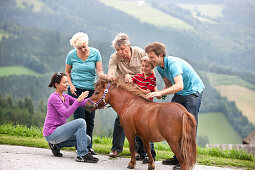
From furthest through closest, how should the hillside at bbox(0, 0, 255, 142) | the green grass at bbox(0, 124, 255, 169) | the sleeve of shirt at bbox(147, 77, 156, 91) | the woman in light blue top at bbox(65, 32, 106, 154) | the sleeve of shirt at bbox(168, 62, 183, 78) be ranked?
A: the hillside at bbox(0, 0, 255, 142) < the green grass at bbox(0, 124, 255, 169) < the woman in light blue top at bbox(65, 32, 106, 154) < the sleeve of shirt at bbox(147, 77, 156, 91) < the sleeve of shirt at bbox(168, 62, 183, 78)

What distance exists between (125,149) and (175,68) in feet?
9.31

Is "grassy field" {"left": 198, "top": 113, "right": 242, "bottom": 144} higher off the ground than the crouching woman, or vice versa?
the crouching woman

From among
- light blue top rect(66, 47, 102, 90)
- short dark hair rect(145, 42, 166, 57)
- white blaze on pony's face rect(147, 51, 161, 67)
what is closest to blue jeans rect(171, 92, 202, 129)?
white blaze on pony's face rect(147, 51, 161, 67)

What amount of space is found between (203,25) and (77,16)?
115 feet

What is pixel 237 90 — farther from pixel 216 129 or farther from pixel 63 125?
pixel 63 125

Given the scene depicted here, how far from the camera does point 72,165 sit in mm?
4961

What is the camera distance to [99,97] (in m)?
5.22

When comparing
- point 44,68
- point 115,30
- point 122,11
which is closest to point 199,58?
point 115,30

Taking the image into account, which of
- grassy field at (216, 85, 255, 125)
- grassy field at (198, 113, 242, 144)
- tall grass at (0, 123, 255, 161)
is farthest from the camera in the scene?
grassy field at (216, 85, 255, 125)

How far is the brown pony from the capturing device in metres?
4.33

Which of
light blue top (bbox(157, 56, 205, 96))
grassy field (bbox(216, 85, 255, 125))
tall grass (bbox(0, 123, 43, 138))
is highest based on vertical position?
light blue top (bbox(157, 56, 205, 96))

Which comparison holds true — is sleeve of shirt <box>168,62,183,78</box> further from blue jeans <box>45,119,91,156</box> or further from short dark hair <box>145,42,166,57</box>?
blue jeans <box>45,119,91,156</box>

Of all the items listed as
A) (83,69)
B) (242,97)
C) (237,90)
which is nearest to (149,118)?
(83,69)

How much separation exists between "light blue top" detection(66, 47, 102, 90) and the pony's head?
0.89 metres
